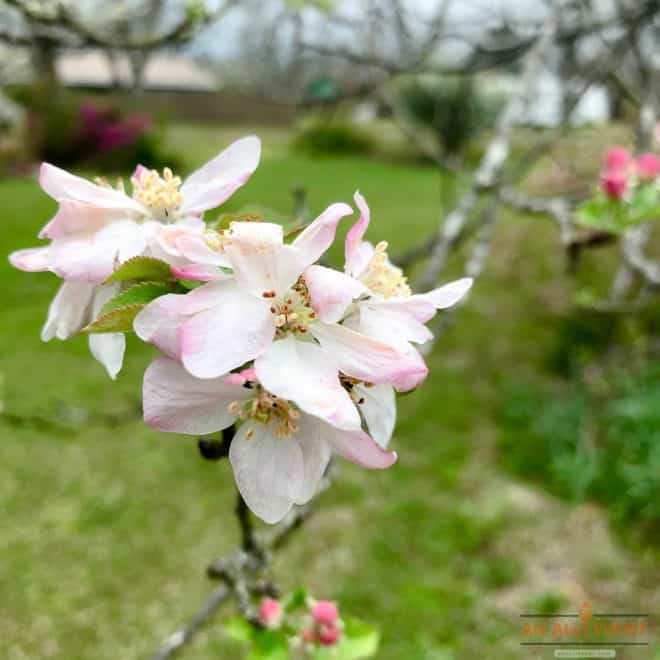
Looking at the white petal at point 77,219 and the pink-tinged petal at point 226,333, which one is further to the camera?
the white petal at point 77,219

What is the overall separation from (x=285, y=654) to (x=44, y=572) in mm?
1682

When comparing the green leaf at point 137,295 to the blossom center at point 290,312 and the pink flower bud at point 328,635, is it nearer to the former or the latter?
the blossom center at point 290,312

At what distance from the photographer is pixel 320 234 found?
1.58ft

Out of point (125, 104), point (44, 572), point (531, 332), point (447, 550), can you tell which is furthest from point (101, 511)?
point (125, 104)

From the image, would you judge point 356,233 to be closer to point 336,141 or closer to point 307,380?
point 307,380

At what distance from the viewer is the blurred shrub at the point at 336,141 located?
39.6 feet

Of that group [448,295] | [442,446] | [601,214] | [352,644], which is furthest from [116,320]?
[442,446]

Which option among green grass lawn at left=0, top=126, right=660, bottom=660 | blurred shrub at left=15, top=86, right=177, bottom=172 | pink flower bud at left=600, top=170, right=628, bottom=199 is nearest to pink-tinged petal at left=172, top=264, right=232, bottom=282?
green grass lawn at left=0, top=126, right=660, bottom=660

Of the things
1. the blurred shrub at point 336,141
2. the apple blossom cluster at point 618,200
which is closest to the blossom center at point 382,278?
the apple blossom cluster at point 618,200

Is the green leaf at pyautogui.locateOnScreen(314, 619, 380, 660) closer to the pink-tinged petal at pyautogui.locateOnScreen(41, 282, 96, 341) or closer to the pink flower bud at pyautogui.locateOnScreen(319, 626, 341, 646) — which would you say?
the pink flower bud at pyautogui.locateOnScreen(319, 626, 341, 646)

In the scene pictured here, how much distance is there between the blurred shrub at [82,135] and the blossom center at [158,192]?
329 inches

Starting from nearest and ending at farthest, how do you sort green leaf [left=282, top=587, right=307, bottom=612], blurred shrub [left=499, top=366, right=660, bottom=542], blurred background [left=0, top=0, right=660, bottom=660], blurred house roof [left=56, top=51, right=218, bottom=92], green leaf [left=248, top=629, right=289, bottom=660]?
1. green leaf [left=248, top=629, right=289, bottom=660]
2. green leaf [left=282, top=587, right=307, bottom=612]
3. blurred background [left=0, top=0, right=660, bottom=660]
4. blurred shrub [left=499, top=366, right=660, bottom=542]
5. blurred house roof [left=56, top=51, right=218, bottom=92]

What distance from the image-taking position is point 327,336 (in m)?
0.49

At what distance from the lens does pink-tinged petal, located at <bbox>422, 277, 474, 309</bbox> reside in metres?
0.55
